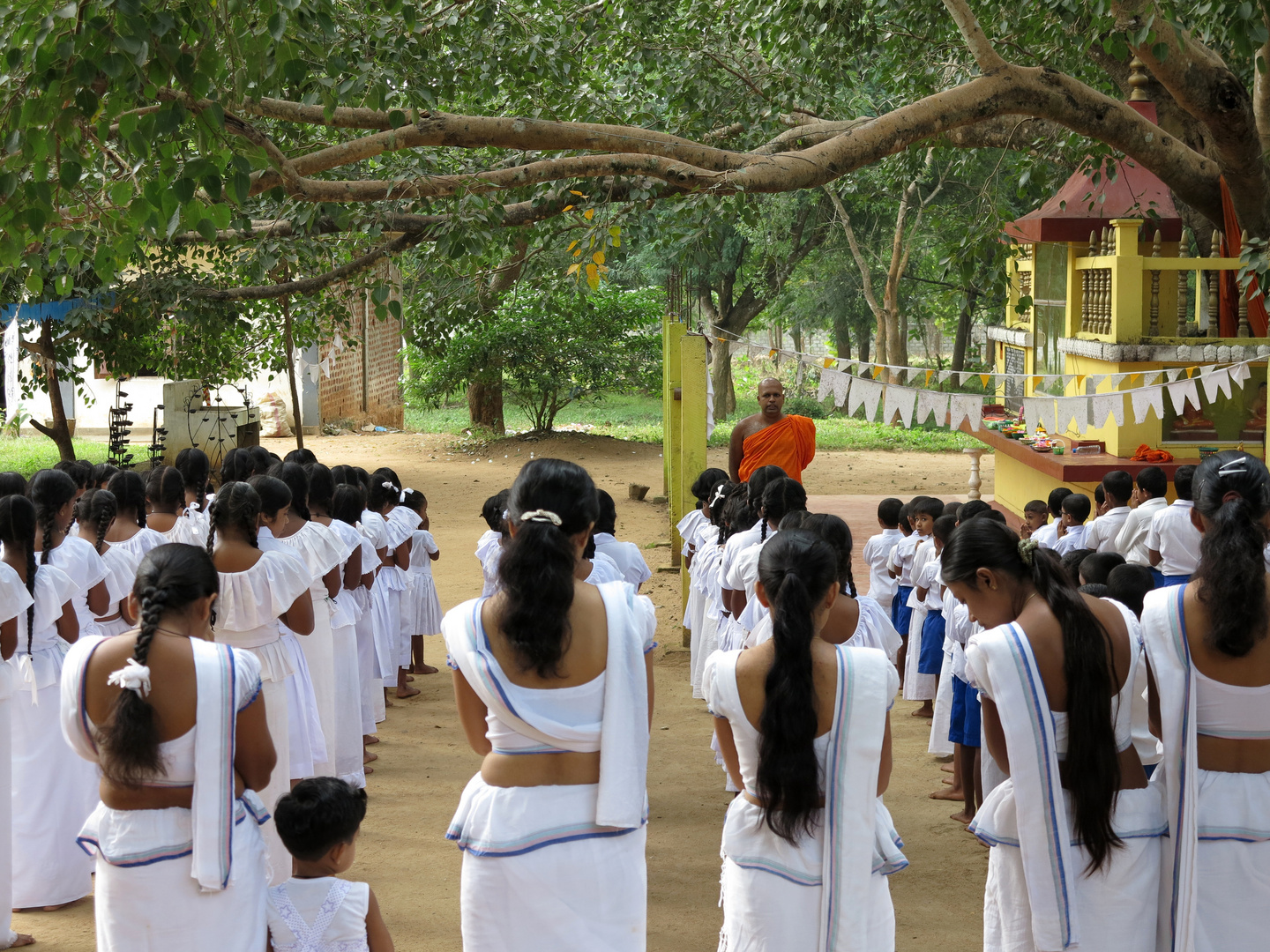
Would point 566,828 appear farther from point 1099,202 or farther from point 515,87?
point 1099,202

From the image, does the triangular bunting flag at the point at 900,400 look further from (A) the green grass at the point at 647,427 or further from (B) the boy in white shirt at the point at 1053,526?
(A) the green grass at the point at 647,427

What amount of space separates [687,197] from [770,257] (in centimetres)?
1802

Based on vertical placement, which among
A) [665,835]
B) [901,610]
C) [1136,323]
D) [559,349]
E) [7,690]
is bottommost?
[665,835]

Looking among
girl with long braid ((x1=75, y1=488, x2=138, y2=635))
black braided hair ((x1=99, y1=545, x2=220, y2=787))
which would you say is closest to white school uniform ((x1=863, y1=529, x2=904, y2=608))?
girl with long braid ((x1=75, y1=488, x2=138, y2=635))

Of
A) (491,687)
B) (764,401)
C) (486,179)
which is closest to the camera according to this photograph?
(491,687)

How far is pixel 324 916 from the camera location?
8.84ft

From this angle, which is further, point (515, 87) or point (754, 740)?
point (515, 87)

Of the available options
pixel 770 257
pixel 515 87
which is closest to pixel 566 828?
pixel 515 87

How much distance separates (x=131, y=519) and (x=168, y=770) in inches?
108

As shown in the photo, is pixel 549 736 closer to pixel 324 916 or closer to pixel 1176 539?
pixel 324 916

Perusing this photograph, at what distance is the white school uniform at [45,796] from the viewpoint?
14.4 ft

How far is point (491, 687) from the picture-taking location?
2.65 metres

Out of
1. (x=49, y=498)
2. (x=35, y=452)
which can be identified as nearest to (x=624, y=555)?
(x=49, y=498)

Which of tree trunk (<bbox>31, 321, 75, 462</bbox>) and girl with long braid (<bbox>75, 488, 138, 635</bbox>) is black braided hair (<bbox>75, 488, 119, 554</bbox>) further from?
tree trunk (<bbox>31, 321, 75, 462</bbox>)
